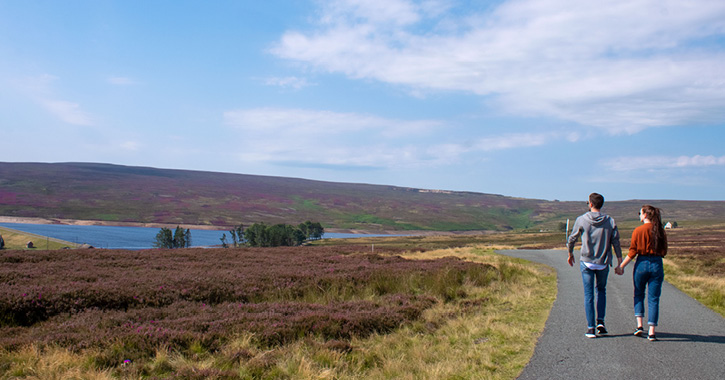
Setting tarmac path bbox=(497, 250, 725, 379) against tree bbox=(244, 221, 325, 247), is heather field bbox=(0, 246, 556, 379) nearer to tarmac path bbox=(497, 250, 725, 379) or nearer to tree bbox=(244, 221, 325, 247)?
tarmac path bbox=(497, 250, 725, 379)

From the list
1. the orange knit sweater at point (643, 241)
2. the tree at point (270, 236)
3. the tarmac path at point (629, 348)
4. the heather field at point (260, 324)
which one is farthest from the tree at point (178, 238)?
the orange knit sweater at point (643, 241)

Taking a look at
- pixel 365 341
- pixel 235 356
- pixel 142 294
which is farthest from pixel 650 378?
pixel 142 294

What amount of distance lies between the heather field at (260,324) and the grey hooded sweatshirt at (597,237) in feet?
5.84

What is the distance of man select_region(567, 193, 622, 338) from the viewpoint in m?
8.08

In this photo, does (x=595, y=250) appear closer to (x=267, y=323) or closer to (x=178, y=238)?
(x=267, y=323)

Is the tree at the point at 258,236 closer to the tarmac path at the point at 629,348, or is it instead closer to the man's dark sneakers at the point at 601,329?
the tarmac path at the point at 629,348

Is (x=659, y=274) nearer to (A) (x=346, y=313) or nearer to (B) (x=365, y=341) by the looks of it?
(B) (x=365, y=341)

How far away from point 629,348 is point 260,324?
6.17 metres

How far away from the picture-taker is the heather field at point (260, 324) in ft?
22.8

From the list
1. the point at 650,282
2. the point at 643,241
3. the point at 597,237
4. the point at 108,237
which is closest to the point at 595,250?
the point at 597,237

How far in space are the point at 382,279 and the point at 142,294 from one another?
25.5 ft

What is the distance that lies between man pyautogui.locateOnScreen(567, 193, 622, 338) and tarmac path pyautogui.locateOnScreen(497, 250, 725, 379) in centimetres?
48

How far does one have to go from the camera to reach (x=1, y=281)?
13375 mm

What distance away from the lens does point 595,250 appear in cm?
811
